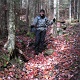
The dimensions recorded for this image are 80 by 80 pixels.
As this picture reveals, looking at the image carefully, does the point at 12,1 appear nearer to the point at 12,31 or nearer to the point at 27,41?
the point at 12,31

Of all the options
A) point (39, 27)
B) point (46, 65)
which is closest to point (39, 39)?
point (39, 27)

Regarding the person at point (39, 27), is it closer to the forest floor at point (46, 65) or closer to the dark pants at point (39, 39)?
the dark pants at point (39, 39)

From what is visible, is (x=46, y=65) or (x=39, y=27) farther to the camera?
(x=39, y=27)

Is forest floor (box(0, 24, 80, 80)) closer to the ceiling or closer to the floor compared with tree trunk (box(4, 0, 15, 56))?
closer to the floor

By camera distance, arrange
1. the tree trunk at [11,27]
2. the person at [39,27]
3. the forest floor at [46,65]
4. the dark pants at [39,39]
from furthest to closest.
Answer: the dark pants at [39,39] → the person at [39,27] → the tree trunk at [11,27] → the forest floor at [46,65]

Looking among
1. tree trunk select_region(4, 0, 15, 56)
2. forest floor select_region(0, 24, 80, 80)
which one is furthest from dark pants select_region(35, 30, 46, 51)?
tree trunk select_region(4, 0, 15, 56)

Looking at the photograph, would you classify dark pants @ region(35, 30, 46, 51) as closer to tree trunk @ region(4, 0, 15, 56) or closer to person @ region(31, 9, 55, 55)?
person @ region(31, 9, 55, 55)

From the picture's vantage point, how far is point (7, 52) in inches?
392

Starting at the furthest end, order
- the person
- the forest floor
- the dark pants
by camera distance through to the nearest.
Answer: the dark pants → the person → the forest floor

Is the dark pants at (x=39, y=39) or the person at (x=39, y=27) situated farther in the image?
the dark pants at (x=39, y=39)

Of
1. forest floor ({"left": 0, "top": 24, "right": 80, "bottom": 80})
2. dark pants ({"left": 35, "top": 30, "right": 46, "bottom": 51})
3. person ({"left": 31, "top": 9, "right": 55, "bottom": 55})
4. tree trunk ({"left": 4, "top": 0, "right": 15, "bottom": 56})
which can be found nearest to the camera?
forest floor ({"left": 0, "top": 24, "right": 80, "bottom": 80})

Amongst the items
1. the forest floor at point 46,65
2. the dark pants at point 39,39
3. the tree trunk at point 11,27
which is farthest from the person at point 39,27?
the tree trunk at point 11,27

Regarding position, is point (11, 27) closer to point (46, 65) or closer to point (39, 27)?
point (39, 27)

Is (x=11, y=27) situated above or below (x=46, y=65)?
above
